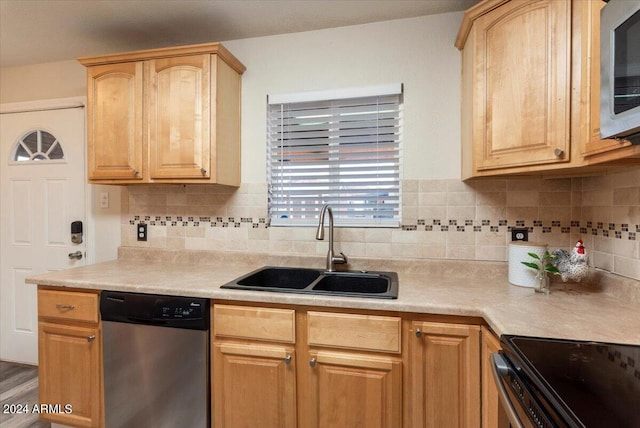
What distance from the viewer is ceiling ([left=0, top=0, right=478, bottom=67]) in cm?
175

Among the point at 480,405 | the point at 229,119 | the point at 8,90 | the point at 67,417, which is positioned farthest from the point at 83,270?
the point at 480,405

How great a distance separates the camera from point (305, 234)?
2021 mm

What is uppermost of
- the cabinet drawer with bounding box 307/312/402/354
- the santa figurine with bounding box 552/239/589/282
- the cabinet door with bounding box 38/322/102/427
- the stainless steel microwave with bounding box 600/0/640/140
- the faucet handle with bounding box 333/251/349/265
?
the stainless steel microwave with bounding box 600/0/640/140

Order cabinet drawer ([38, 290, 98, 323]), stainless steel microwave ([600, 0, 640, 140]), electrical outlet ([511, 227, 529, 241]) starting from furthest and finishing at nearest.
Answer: electrical outlet ([511, 227, 529, 241]) → cabinet drawer ([38, 290, 98, 323]) → stainless steel microwave ([600, 0, 640, 140])

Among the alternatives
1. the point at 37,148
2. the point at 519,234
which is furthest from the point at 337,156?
the point at 37,148

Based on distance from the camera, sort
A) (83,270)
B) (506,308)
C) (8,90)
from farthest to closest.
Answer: (8,90)
(83,270)
(506,308)

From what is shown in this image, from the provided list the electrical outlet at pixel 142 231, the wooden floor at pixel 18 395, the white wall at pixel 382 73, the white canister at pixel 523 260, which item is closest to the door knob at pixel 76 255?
the electrical outlet at pixel 142 231

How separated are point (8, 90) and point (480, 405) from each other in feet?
12.5

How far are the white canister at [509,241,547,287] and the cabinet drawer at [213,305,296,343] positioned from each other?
110 centimetres

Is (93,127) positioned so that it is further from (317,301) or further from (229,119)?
(317,301)

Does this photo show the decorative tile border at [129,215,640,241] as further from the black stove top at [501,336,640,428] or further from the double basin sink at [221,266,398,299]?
the black stove top at [501,336,640,428]

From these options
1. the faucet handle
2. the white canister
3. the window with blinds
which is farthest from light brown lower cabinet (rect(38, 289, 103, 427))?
the white canister

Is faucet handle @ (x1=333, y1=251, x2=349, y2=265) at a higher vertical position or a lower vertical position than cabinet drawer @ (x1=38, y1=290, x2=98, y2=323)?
higher

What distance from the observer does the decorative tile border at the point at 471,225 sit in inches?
56.0
